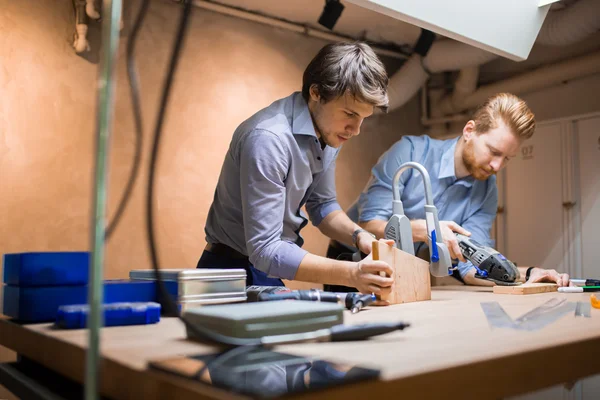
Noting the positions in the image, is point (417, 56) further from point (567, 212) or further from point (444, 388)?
point (444, 388)

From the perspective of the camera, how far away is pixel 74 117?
3.15 m

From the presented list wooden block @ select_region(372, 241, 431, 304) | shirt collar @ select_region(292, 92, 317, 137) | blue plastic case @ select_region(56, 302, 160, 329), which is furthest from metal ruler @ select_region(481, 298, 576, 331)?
shirt collar @ select_region(292, 92, 317, 137)

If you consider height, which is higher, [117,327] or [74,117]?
[74,117]

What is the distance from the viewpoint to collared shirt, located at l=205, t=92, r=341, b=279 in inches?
52.6

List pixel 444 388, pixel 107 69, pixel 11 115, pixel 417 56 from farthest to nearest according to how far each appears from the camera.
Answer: pixel 417 56 < pixel 11 115 < pixel 444 388 < pixel 107 69

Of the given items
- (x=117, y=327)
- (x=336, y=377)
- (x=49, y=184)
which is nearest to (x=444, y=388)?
(x=336, y=377)

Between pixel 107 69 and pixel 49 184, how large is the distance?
116 inches

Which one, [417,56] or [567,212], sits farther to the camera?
[417,56]

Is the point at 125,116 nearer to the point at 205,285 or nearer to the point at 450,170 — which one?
the point at 450,170

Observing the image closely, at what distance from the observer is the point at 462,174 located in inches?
87.7

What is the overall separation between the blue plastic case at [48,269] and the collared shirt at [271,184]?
510mm

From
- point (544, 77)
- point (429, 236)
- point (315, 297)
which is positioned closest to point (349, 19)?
point (544, 77)

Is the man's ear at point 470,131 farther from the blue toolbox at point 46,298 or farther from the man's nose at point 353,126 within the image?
the blue toolbox at point 46,298

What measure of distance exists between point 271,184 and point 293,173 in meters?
0.17
